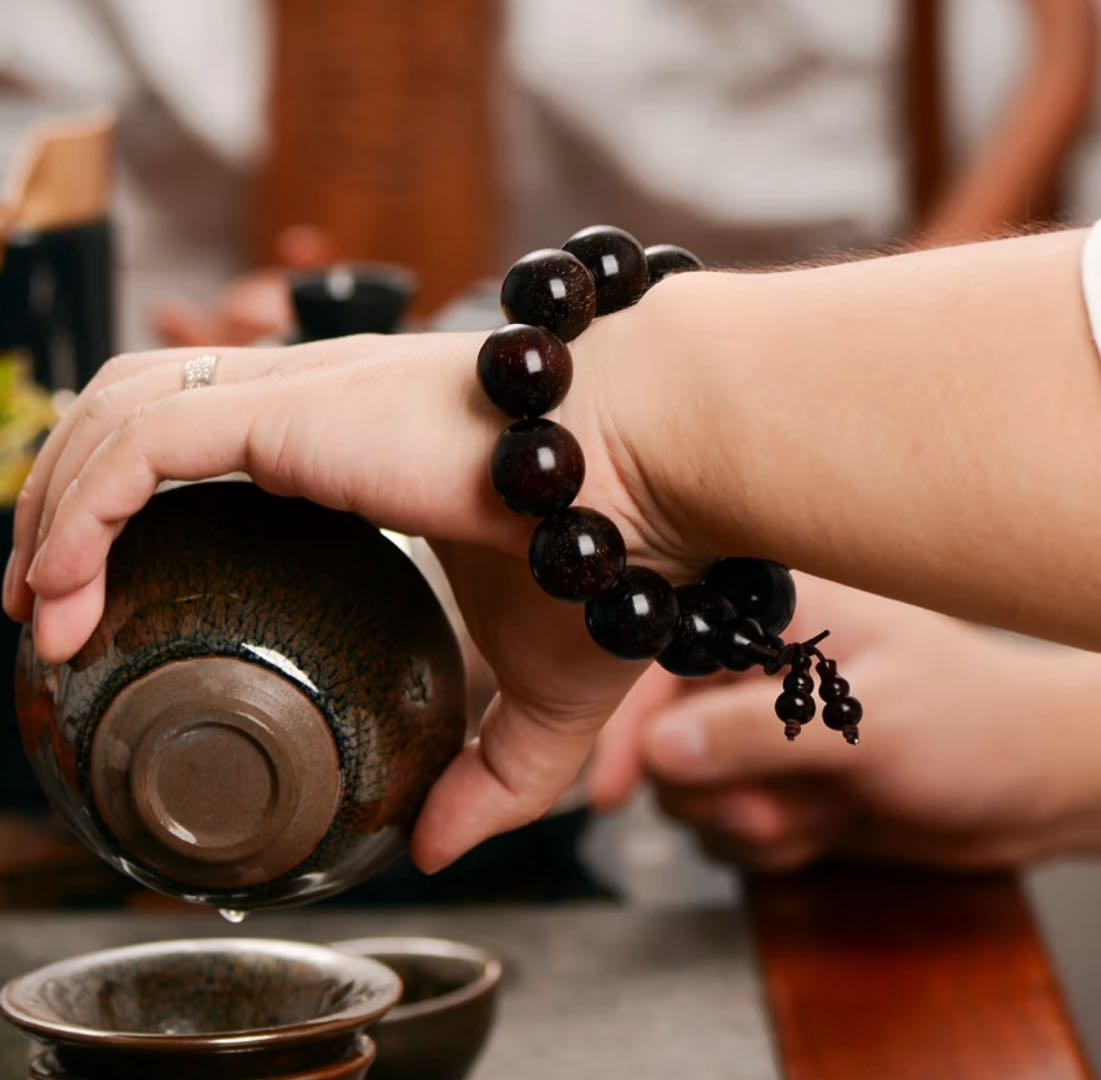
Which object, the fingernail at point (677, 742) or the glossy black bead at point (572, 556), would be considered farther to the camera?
the fingernail at point (677, 742)

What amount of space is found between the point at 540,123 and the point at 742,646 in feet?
7.85

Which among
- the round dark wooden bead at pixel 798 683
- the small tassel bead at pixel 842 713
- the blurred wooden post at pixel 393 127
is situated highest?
the blurred wooden post at pixel 393 127

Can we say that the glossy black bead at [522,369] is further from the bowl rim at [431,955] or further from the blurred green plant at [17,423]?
the blurred green plant at [17,423]

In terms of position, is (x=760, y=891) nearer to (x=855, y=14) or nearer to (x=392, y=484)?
(x=392, y=484)

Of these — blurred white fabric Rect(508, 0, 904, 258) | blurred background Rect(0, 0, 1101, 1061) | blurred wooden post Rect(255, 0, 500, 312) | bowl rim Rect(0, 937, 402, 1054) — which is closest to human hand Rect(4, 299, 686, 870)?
bowl rim Rect(0, 937, 402, 1054)

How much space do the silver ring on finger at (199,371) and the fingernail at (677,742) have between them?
447mm

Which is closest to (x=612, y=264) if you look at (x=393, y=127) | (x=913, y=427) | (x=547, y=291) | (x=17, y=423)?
(x=547, y=291)

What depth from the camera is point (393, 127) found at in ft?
8.73

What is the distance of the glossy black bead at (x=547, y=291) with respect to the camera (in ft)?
2.30

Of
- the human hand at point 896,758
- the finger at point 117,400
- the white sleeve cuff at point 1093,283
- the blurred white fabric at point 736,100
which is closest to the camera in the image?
the white sleeve cuff at point 1093,283

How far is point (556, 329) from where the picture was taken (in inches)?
27.9

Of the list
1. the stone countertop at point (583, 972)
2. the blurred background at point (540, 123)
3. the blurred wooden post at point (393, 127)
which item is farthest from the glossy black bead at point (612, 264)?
the blurred wooden post at point (393, 127)

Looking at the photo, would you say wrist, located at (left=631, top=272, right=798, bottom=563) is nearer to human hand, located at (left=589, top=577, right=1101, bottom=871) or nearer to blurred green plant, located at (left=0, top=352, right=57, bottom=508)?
human hand, located at (left=589, top=577, right=1101, bottom=871)

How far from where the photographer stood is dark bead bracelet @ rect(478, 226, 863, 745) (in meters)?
0.68
